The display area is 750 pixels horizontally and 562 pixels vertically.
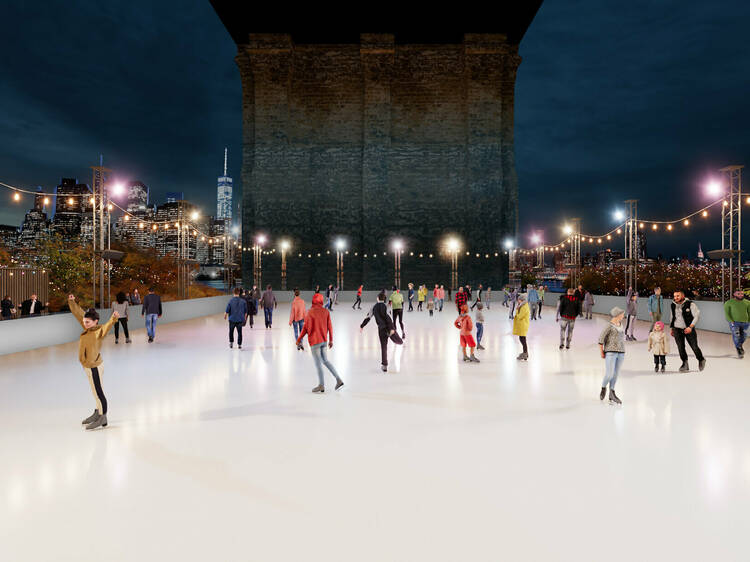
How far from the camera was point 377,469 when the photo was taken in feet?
14.1

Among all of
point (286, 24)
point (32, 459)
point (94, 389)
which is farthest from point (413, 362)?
point (286, 24)

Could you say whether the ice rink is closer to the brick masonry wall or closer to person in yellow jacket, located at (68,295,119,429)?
person in yellow jacket, located at (68,295,119,429)

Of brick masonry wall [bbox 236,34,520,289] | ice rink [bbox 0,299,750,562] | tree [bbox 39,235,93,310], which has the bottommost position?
ice rink [bbox 0,299,750,562]

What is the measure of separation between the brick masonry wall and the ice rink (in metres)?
31.0

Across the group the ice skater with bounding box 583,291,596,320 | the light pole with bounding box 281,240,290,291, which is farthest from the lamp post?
the ice skater with bounding box 583,291,596,320

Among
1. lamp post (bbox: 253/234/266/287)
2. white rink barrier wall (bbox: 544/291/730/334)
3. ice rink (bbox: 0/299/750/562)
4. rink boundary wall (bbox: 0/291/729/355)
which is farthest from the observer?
lamp post (bbox: 253/234/266/287)

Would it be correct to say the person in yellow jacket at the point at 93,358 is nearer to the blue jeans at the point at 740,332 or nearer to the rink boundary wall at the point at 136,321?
the rink boundary wall at the point at 136,321

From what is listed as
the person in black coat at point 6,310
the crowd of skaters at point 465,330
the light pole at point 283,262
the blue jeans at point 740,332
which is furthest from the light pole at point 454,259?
the person in black coat at point 6,310

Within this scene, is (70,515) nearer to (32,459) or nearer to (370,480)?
(32,459)

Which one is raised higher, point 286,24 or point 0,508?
point 286,24

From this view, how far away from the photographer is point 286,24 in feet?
123

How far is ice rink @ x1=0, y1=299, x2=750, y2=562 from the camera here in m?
3.13

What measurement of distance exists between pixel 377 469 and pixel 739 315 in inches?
399

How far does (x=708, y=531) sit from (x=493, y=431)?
2.33 meters
